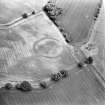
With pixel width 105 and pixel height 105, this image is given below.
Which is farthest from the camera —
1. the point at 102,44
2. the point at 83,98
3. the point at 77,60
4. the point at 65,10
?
the point at 65,10

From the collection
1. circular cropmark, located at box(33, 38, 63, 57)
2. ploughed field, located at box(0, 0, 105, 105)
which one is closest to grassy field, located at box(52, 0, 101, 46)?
ploughed field, located at box(0, 0, 105, 105)

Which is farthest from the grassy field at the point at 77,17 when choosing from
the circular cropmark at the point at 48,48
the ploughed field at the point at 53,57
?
the circular cropmark at the point at 48,48

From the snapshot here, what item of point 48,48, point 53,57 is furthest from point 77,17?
point 53,57

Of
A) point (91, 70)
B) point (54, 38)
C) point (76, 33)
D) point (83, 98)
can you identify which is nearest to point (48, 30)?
point (54, 38)

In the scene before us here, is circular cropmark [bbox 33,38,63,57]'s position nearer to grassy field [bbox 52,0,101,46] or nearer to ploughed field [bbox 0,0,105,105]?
ploughed field [bbox 0,0,105,105]

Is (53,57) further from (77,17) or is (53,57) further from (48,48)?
(77,17)

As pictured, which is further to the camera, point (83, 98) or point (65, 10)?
point (65, 10)

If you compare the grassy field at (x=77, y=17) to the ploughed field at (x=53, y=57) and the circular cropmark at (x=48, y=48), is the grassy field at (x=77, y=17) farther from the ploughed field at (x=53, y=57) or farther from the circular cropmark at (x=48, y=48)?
the circular cropmark at (x=48, y=48)

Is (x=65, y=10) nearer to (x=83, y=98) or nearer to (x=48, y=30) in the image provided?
(x=48, y=30)

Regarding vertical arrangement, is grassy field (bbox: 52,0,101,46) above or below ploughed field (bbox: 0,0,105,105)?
above

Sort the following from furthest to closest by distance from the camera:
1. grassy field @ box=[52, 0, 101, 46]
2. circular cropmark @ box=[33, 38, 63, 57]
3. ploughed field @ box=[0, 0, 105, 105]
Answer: grassy field @ box=[52, 0, 101, 46] → circular cropmark @ box=[33, 38, 63, 57] → ploughed field @ box=[0, 0, 105, 105]
